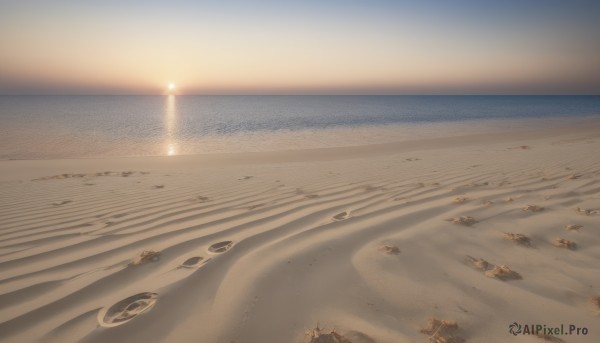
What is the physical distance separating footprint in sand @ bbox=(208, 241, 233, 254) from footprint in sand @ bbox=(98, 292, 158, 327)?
2.27ft

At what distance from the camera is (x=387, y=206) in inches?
146

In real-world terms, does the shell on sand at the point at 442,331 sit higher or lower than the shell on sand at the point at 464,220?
lower

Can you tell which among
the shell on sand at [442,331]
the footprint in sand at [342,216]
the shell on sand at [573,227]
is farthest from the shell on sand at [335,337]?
the shell on sand at [573,227]

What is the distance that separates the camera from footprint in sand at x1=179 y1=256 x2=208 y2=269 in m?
2.29

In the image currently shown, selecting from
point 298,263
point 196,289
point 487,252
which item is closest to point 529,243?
point 487,252

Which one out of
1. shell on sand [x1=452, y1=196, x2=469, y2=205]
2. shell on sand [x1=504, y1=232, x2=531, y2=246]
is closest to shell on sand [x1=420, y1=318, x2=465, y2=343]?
shell on sand [x1=504, y1=232, x2=531, y2=246]

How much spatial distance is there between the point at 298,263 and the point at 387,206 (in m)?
1.83

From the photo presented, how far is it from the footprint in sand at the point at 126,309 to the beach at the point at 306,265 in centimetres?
1

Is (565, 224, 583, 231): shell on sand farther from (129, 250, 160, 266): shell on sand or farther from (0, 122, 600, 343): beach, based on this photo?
(129, 250, 160, 266): shell on sand

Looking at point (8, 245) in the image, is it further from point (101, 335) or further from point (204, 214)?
point (101, 335)

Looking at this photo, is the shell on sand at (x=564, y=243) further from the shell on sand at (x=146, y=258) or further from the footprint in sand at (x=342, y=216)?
the shell on sand at (x=146, y=258)

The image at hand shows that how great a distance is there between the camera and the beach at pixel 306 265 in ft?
5.37

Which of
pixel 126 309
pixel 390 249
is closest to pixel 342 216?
pixel 390 249

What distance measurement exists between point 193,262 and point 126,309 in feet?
2.01
